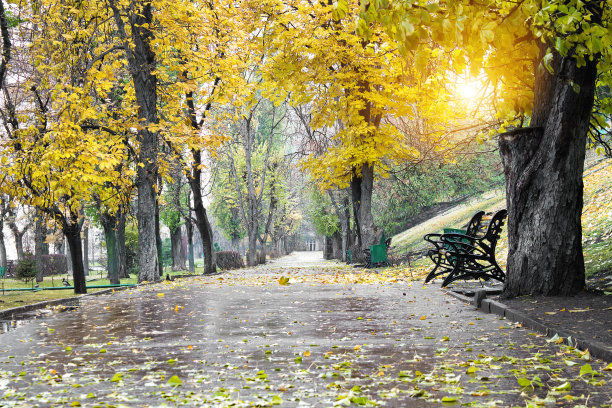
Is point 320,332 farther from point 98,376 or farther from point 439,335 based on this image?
point 98,376

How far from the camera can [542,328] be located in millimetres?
6141

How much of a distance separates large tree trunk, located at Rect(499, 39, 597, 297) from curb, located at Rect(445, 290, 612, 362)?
1.83 ft

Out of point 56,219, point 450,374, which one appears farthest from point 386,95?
point 450,374

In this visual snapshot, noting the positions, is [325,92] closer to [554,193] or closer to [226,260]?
[554,193]

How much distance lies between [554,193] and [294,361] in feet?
16.1

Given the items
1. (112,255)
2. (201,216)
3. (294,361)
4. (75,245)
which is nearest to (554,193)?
(294,361)

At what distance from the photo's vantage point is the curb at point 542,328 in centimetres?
486

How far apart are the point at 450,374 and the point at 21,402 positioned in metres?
2.99

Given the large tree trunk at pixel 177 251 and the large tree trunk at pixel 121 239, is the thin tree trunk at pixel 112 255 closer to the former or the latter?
the large tree trunk at pixel 121 239

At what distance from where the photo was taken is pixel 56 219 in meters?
14.9

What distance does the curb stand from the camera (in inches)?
191

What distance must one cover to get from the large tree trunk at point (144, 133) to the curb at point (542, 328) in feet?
37.5

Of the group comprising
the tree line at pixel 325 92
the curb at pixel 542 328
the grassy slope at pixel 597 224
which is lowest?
the curb at pixel 542 328

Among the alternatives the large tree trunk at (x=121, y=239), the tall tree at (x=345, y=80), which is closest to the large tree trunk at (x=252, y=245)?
the large tree trunk at (x=121, y=239)
